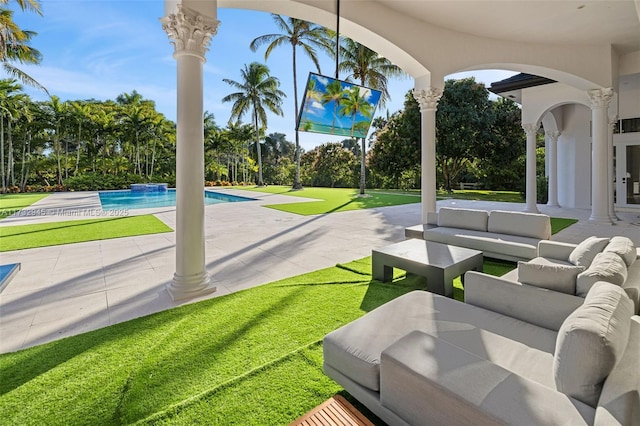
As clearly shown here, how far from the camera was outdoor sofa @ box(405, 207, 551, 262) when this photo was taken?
15.7ft

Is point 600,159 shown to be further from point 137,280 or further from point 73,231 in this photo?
point 73,231

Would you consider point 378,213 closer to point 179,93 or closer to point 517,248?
point 517,248

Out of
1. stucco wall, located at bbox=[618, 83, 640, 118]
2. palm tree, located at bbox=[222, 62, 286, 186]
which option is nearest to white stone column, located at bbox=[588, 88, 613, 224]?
stucco wall, located at bbox=[618, 83, 640, 118]

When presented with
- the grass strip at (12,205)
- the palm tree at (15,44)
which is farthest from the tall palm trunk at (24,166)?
the palm tree at (15,44)

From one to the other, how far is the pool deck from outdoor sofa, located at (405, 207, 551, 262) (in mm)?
1241

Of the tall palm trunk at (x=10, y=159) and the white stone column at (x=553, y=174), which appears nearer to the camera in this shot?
the white stone column at (x=553, y=174)

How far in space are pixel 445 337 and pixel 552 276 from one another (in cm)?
108

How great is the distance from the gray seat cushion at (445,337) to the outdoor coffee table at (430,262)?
44.3 inches

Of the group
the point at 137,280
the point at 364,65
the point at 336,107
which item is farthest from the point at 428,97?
the point at 364,65

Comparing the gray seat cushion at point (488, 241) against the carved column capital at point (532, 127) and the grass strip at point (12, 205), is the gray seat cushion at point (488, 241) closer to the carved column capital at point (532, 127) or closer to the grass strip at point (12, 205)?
the carved column capital at point (532, 127)

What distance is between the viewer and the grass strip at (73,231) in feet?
21.8

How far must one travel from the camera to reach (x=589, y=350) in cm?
121

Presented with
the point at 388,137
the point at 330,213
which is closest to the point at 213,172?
the point at 388,137

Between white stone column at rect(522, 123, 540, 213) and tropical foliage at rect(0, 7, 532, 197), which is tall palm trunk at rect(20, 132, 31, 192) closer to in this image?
tropical foliage at rect(0, 7, 532, 197)
